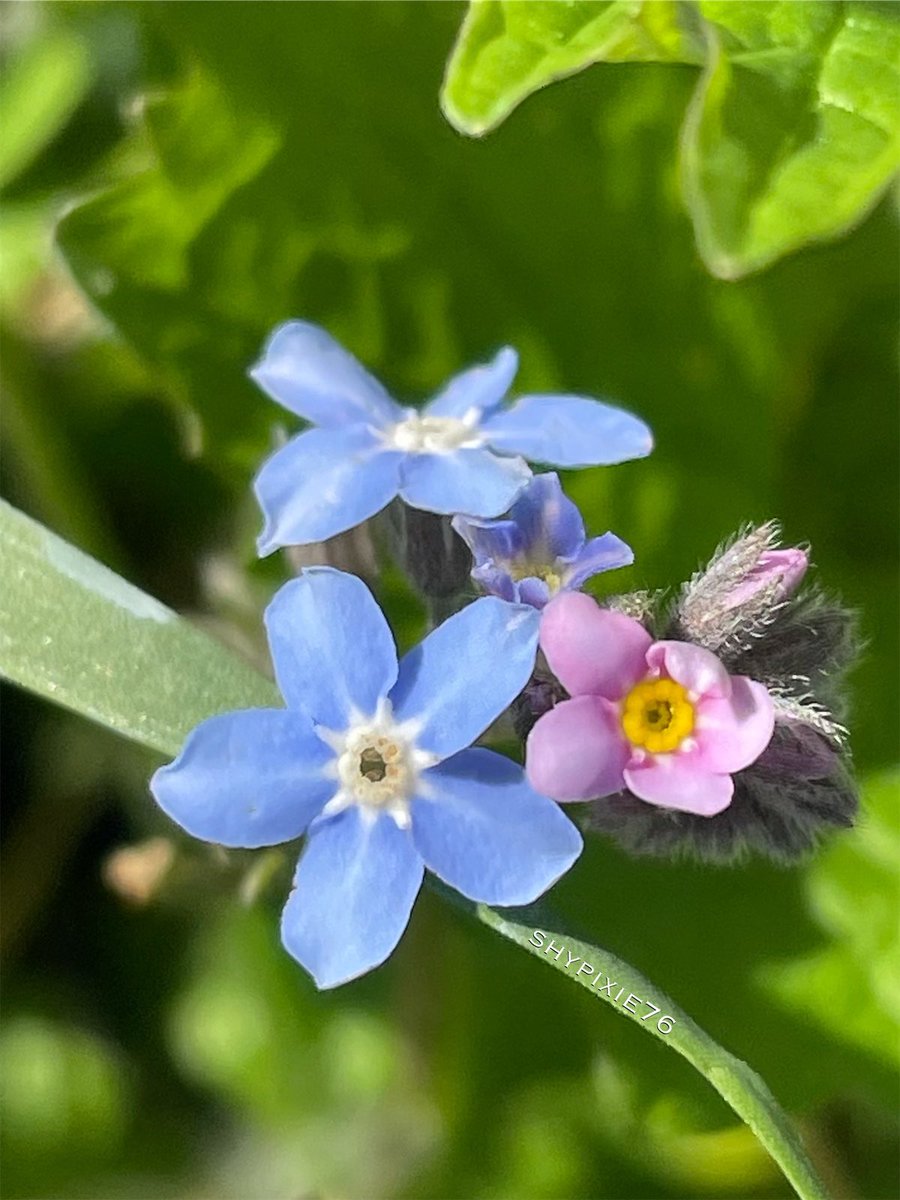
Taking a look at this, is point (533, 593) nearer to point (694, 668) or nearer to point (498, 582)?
point (498, 582)

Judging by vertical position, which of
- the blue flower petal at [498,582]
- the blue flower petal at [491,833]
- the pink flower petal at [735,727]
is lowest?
the pink flower petal at [735,727]

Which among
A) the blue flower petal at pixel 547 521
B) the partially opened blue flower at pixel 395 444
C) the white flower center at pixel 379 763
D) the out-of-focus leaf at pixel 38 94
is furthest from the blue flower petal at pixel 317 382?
the out-of-focus leaf at pixel 38 94

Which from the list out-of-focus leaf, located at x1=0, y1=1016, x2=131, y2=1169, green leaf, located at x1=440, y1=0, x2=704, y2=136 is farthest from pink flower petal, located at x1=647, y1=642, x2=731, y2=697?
out-of-focus leaf, located at x1=0, y1=1016, x2=131, y2=1169

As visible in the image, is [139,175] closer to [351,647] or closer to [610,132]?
[610,132]

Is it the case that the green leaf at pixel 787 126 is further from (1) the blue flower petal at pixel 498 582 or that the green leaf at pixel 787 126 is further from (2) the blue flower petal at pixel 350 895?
(2) the blue flower petal at pixel 350 895

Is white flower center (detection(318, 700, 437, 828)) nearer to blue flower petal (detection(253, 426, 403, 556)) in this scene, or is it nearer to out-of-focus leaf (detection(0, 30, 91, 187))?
blue flower petal (detection(253, 426, 403, 556))

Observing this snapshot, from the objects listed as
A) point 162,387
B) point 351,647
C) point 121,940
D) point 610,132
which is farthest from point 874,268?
point 121,940
